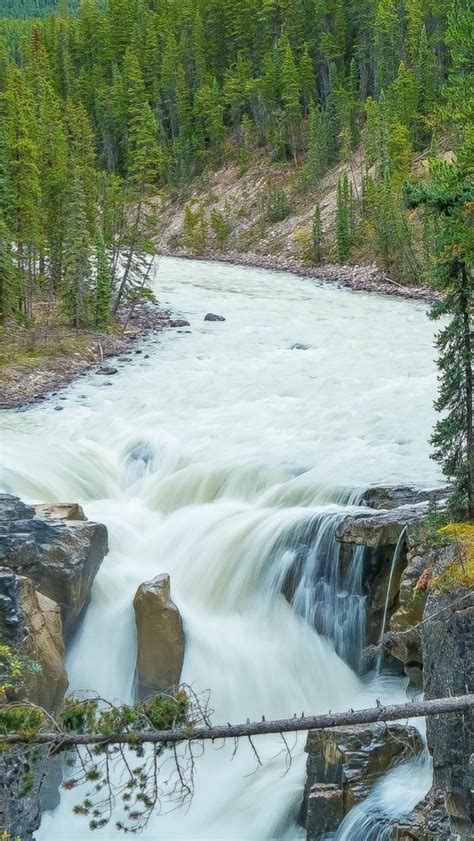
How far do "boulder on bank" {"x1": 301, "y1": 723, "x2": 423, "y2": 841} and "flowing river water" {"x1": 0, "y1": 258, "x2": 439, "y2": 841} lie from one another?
25cm

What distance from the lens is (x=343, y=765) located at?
408 inches

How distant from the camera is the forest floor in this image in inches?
1091

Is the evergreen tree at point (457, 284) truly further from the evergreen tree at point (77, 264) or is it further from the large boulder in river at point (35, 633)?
the evergreen tree at point (77, 264)

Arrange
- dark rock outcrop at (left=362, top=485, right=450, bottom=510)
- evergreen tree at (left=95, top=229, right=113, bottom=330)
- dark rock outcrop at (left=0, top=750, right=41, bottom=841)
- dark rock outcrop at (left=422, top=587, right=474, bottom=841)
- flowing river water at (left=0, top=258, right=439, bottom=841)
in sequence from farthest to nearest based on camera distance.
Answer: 1. evergreen tree at (left=95, top=229, right=113, bottom=330)
2. dark rock outcrop at (left=362, top=485, right=450, bottom=510)
3. flowing river water at (left=0, top=258, right=439, bottom=841)
4. dark rock outcrop at (left=422, top=587, right=474, bottom=841)
5. dark rock outcrop at (left=0, top=750, right=41, bottom=841)

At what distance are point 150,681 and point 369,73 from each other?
81.5 meters

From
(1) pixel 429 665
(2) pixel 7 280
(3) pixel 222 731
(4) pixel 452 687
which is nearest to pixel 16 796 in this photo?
(3) pixel 222 731

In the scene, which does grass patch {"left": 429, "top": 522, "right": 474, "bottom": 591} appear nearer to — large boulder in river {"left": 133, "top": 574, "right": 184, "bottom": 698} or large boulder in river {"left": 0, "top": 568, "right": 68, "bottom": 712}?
large boulder in river {"left": 133, "top": 574, "right": 184, "bottom": 698}

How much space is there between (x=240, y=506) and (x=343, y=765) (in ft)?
26.3

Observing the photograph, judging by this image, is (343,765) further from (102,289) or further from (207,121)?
(207,121)

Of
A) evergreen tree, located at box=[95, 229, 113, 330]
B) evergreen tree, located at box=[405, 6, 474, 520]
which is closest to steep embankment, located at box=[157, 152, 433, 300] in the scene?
evergreen tree, located at box=[95, 229, 113, 330]

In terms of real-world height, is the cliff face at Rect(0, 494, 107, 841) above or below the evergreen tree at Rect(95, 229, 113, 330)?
below

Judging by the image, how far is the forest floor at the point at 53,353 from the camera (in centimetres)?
2770

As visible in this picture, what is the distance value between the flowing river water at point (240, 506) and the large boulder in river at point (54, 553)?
0.71 meters

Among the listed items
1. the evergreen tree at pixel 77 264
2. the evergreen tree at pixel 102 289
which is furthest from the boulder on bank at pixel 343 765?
the evergreen tree at pixel 102 289
